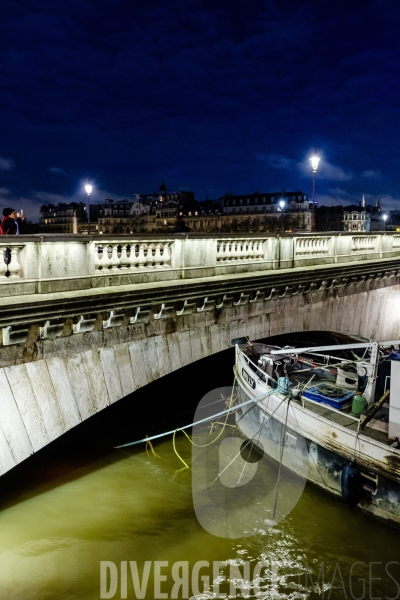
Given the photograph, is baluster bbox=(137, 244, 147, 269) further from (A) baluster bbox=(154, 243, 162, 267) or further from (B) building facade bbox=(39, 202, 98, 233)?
(B) building facade bbox=(39, 202, 98, 233)

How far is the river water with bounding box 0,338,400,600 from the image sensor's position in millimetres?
8766

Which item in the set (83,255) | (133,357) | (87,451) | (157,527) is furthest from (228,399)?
(83,255)

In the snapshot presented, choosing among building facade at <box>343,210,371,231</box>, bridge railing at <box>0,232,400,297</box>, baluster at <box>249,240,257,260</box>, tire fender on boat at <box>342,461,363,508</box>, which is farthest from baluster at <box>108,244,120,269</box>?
building facade at <box>343,210,371,231</box>

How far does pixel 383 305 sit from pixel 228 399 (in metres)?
6.31

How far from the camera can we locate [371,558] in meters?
9.62

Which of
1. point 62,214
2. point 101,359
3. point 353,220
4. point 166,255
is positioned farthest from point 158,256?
point 62,214

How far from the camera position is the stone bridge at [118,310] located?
7555 mm

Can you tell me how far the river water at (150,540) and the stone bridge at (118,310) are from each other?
2569 millimetres

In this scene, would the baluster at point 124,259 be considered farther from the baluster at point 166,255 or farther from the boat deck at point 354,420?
the boat deck at point 354,420

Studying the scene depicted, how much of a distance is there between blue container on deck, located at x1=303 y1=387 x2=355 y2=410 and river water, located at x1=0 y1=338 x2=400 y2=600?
1.95 m

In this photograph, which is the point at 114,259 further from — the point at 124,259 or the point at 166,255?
the point at 166,255

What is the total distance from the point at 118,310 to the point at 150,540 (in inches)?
174

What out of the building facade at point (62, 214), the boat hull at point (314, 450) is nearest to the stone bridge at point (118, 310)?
the boat hull at point (314, 450)

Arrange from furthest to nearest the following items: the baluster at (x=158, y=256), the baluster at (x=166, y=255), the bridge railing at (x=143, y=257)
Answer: the baluster at (x=166, y=255) < the baluster at (x=158, y=256) < the bridge railing at (x=143, y=257)
